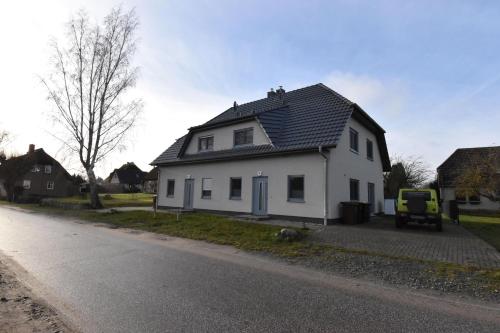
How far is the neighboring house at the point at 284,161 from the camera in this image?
15.2 m

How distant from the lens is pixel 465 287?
239 inches

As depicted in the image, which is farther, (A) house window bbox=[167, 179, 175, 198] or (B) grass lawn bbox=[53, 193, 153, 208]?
(B) grass lawn bbox=[53, 193, 153, 208]

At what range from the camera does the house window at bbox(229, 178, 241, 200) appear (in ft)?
60.7

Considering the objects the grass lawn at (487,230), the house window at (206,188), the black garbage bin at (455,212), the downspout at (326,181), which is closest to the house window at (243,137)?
the house window at (206,188)

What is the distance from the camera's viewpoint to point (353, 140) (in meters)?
18.6

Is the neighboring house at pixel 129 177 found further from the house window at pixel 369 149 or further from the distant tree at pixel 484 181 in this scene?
the distant tree at pixel 484 181

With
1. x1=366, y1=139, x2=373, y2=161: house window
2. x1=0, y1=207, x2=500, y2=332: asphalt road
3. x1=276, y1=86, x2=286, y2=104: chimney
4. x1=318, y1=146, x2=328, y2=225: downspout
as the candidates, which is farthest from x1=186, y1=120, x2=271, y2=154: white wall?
x1=0, y1=207, x2=500, y2=332: asphalt road

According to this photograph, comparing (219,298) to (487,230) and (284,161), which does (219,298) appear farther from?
(487,230)

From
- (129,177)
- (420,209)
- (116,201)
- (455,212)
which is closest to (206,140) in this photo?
(420,209)

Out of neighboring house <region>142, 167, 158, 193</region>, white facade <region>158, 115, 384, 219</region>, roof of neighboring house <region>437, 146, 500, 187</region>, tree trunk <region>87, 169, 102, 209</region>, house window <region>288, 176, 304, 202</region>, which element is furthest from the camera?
neighboring house <region>142, 167, 158, 193</region>

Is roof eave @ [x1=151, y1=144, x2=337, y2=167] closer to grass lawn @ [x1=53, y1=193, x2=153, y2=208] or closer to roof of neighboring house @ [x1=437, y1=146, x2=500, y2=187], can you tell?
grass lawn @ [x1=53, y1=193, x2=153, y2=208]

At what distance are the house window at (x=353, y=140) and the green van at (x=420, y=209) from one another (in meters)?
4.54

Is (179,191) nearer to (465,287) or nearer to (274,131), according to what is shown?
(274,131)

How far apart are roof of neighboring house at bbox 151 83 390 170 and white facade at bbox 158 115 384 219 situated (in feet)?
1.50
